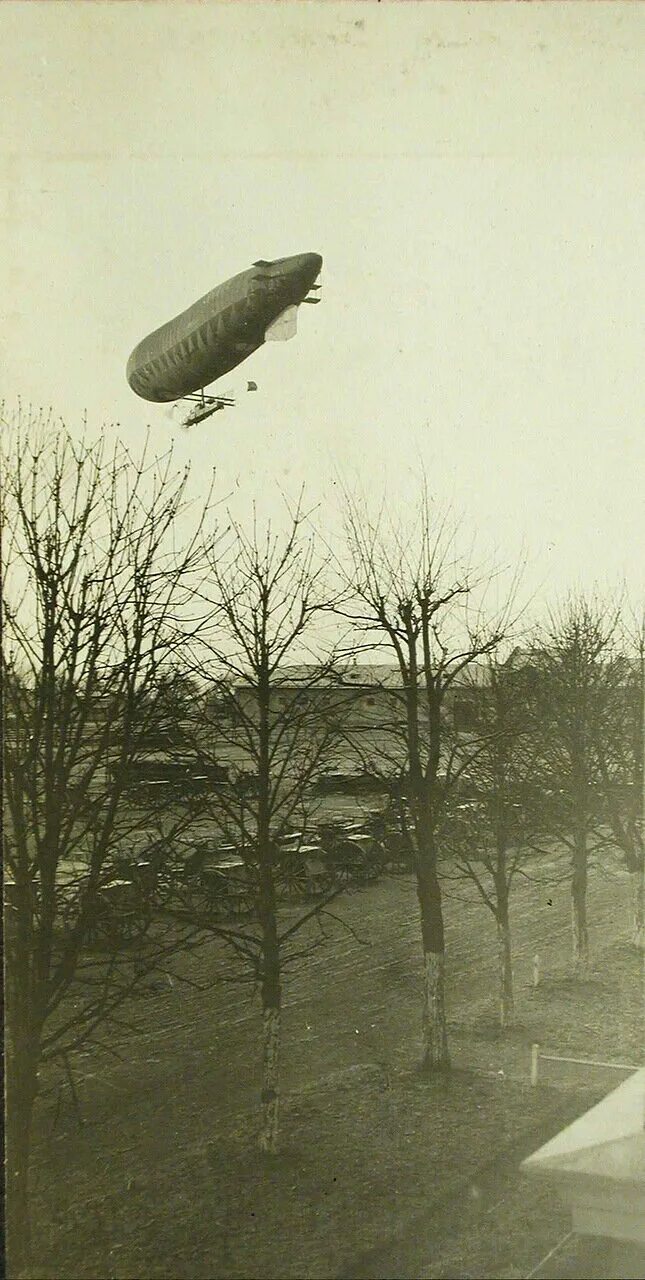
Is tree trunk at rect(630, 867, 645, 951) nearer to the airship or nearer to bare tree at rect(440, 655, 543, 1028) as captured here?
bare tree at rect(440, 655, 543, 1028)

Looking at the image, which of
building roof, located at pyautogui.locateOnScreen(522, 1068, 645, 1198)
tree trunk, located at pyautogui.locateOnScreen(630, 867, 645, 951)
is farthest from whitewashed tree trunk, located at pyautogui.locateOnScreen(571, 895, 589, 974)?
building roof, located at pyautogui.locateOnScreen(522, 1068, 645, 1198)

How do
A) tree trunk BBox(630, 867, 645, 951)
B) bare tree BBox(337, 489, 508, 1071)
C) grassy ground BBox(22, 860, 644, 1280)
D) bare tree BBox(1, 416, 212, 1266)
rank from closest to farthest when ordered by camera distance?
grassy ground BBox(22, 860, 644, 1280), bare tree BBox(1, 416, 212, 1266), bare tree BBox(337, 489, 508, 1071), tree trunk BBox(630, 867, 645, 951)

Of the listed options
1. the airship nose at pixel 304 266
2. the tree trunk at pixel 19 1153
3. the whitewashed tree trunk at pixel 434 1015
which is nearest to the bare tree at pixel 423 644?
the whitewashed tree trunk at pixel 434 1015

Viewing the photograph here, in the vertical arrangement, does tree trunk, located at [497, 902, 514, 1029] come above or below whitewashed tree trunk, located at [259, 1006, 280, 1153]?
above

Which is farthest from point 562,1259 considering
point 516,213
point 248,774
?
point 516,213

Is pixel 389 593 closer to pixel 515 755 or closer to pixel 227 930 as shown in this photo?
pixel 515 755

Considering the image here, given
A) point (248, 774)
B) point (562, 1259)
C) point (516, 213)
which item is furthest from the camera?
point (516, 213)

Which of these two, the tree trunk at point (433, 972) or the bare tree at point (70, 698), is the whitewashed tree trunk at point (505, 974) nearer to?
the tree trunk at point (433, 972)
